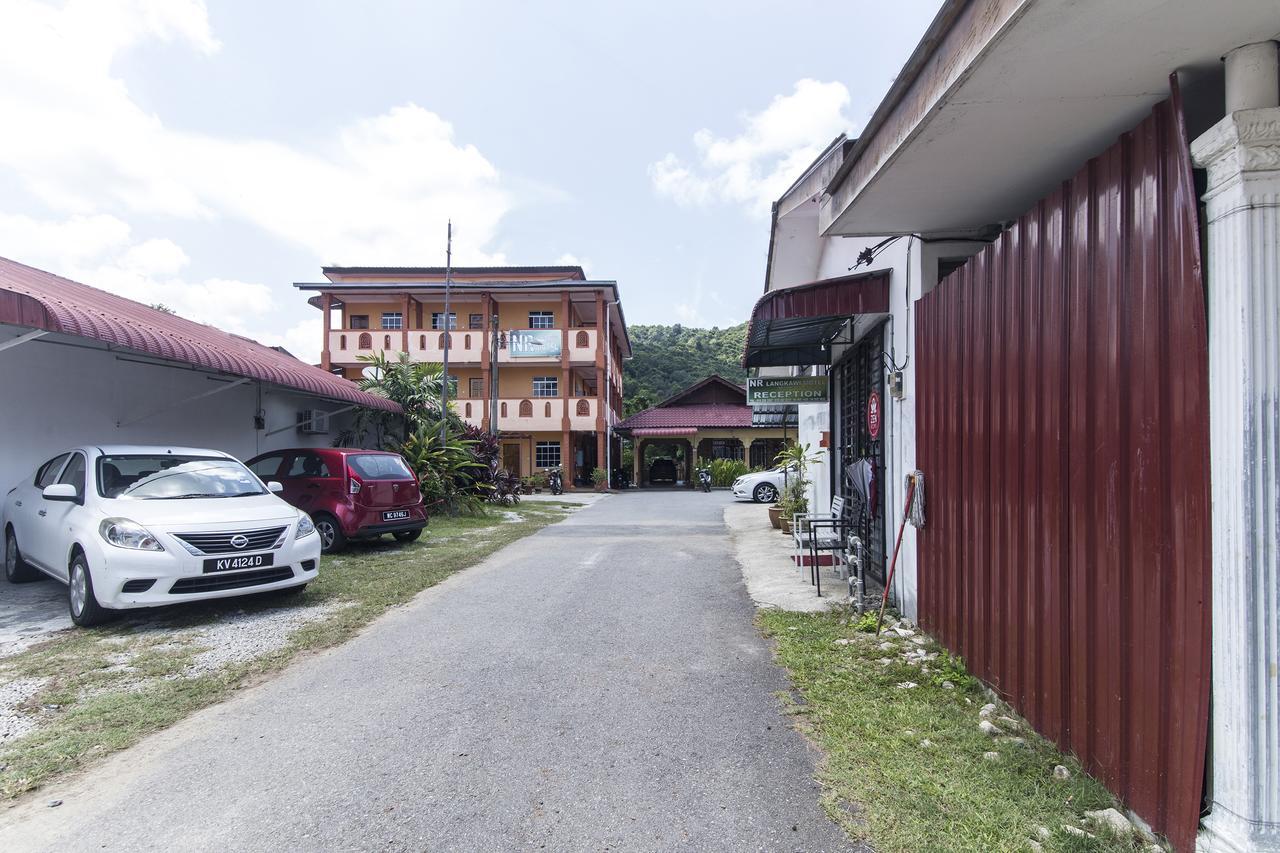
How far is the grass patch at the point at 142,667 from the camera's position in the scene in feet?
11.0

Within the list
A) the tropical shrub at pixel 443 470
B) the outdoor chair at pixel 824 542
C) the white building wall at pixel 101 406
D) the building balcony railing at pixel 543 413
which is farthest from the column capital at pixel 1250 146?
the building balcony railing at pixel 543 413

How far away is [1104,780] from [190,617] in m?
6.67

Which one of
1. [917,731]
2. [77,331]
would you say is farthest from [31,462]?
[917,731]

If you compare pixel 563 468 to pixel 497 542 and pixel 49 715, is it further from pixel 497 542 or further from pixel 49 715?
pixel 49 715


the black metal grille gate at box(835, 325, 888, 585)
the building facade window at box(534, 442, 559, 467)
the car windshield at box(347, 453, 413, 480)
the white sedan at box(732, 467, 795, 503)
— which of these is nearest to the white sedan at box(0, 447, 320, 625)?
the car windshield at box(347, 453, 413, 480)

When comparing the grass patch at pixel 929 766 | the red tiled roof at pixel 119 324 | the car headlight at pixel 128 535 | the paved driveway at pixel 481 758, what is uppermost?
the red tiled roof at pixel 119 324

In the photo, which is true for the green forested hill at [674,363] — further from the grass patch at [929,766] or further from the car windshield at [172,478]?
the grass patch at [929,766]

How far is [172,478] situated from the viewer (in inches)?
261

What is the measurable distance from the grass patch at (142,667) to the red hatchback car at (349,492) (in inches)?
53.7

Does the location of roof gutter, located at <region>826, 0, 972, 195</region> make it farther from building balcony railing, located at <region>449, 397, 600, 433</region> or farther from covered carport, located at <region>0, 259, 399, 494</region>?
building balcony railing, located at <region>449, 397, 600, 433</region>

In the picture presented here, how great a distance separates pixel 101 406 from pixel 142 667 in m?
7.20

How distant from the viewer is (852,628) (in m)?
5.38

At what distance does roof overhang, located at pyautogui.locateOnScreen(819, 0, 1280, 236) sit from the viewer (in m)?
2.28

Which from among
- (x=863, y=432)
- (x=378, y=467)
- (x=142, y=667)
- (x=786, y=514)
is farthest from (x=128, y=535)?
(x=786, y=514)
